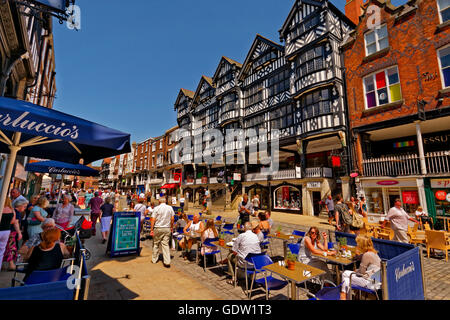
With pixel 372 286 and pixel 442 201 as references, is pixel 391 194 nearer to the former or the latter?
pixel 442 201

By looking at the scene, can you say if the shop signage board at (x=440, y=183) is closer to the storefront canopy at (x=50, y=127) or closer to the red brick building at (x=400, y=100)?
the red brick building at (x=400, y=100)

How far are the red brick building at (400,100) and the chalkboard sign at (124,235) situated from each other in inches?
548

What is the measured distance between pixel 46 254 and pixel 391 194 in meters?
16.9

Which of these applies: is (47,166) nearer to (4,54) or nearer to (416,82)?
(4,54)

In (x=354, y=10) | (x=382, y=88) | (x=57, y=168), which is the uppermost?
(x=354, y=10)

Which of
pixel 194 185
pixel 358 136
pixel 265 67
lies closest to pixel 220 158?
pixel 194 185

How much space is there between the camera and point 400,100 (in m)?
13.2

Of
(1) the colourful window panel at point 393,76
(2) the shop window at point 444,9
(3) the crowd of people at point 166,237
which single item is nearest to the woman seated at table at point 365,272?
(3) the crowd of people at point 166,237

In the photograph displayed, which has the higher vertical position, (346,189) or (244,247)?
(346,189)

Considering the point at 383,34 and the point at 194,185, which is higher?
the point at 383,34

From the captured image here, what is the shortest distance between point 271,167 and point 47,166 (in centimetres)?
1787

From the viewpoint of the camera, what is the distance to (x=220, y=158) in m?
27.5

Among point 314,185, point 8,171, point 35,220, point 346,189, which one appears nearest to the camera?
point 8,171

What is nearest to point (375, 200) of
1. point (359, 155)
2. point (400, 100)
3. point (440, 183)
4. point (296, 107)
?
point (359, 155)
